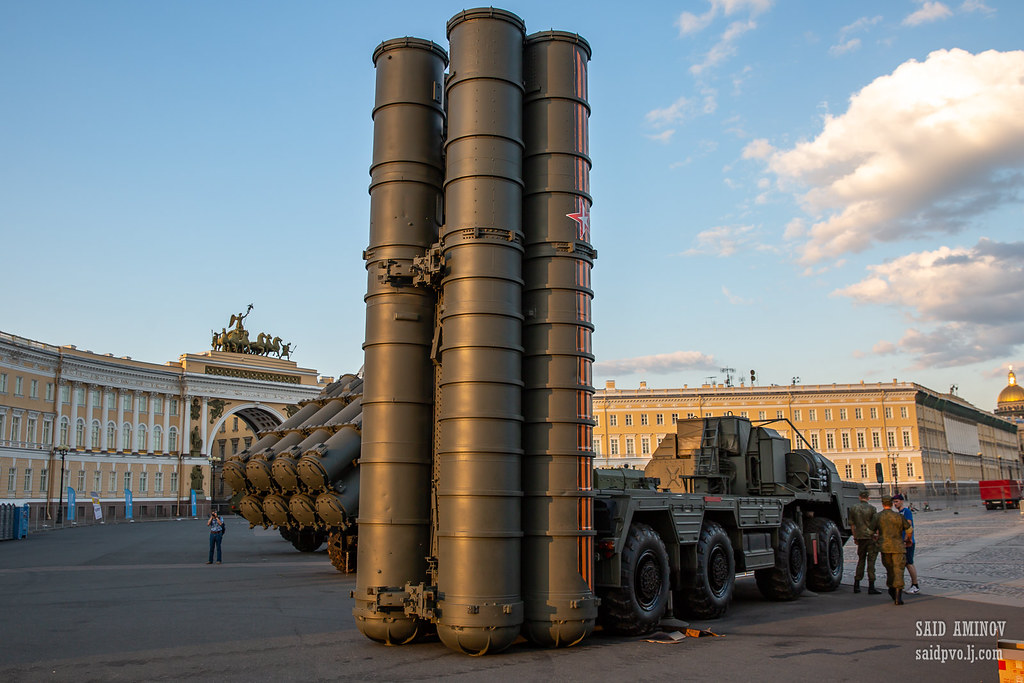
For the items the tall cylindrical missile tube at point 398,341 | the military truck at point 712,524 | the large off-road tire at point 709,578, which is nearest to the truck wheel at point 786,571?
the military truck at point 712,524

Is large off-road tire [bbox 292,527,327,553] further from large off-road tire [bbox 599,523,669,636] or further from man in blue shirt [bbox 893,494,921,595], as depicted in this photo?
large off-road tire [bbox 599,523,669,636]

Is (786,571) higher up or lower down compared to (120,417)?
lower down

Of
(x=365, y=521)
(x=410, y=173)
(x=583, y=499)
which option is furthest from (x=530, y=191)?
(x=365, y=521)

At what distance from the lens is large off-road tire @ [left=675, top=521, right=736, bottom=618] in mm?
10750

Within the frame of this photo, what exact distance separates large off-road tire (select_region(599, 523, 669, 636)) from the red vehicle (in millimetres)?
51694

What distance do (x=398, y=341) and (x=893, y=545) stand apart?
8171 mm

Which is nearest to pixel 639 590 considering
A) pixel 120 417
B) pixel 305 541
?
pixel 305 541

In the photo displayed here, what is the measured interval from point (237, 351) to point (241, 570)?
63.4 m

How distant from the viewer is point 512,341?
8922 mm

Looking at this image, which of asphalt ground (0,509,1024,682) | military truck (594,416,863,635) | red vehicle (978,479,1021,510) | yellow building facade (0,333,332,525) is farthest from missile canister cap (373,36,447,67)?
red vehicle (978,479,1021,510)

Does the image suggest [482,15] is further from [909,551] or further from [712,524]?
[909,551]

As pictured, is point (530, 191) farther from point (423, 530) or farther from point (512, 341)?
point (423, 530)

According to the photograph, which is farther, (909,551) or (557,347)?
(909,551)

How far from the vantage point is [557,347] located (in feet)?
30.1
